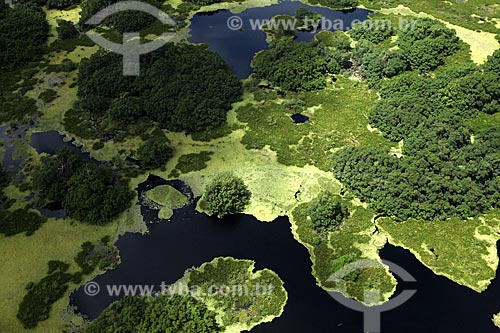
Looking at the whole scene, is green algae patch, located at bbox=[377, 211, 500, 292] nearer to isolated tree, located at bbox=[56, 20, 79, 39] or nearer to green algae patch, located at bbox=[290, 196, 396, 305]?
green algae patch, located at bbox=[290, 196, 396, 305]

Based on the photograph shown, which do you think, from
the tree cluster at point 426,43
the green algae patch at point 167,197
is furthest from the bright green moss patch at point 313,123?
the green algae patch at point 167,197

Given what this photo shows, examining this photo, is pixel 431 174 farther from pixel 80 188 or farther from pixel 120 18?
pixel 120 18

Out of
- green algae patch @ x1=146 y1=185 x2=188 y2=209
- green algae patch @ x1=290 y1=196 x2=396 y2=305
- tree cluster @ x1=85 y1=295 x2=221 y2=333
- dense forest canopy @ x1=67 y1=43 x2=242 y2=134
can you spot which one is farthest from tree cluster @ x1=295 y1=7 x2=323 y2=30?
tree cluster @ x1=85 y1=295 x2=221 y2=333

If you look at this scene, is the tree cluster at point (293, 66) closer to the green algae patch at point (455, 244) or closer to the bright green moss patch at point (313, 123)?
the bright green moss patch at point (313, 123)

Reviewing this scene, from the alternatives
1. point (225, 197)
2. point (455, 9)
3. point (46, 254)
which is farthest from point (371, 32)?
point (46, 254)

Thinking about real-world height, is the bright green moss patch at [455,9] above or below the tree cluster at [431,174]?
above
